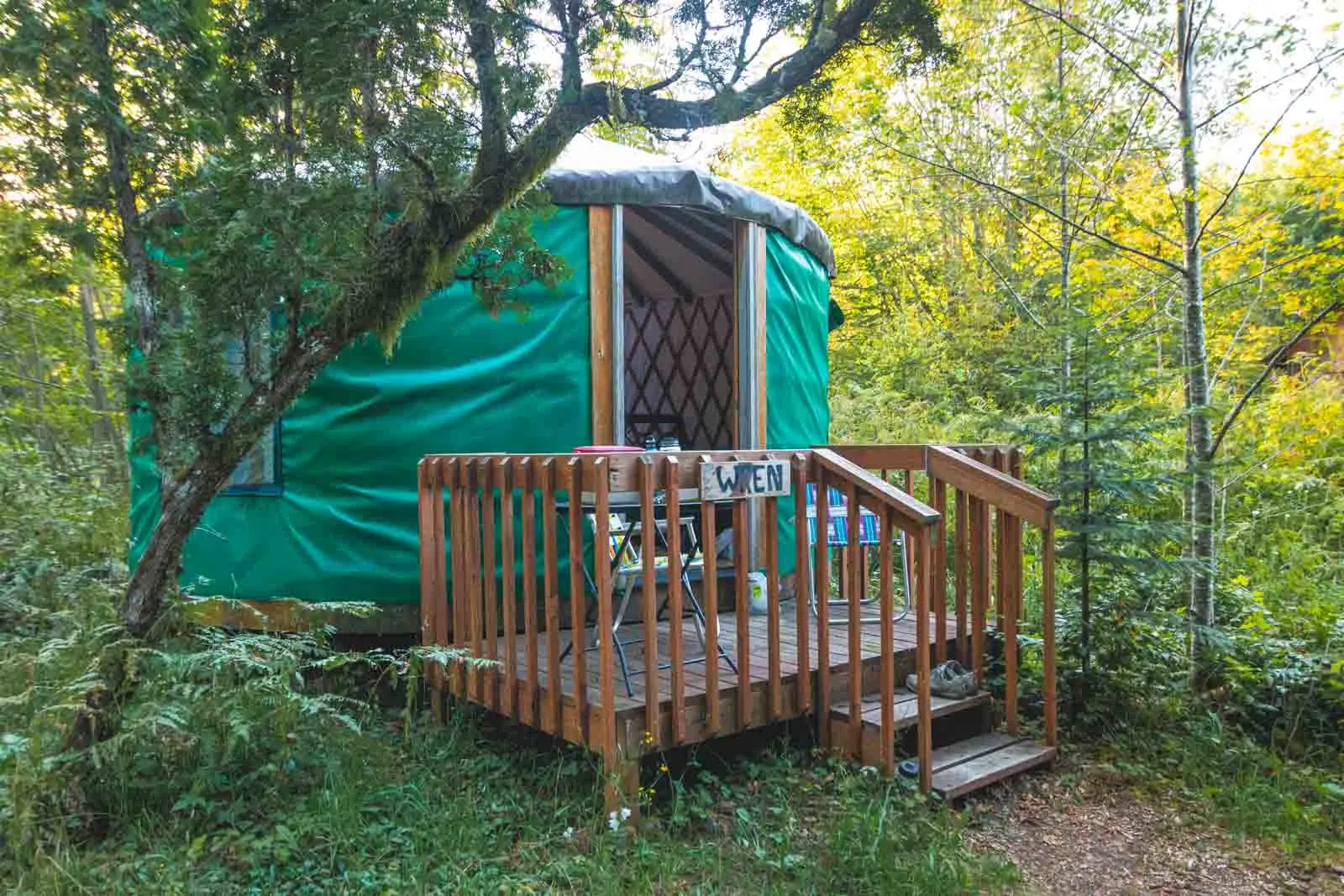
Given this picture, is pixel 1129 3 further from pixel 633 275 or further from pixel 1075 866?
pixel 1075 866

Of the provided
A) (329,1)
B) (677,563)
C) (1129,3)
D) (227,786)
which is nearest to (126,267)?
(329,1)

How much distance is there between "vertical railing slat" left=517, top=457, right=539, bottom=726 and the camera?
8.33 feet

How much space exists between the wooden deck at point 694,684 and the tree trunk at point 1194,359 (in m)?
1.03

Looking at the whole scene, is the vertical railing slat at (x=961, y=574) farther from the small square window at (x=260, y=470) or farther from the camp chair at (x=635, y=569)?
the small square window at (x=260, y=470)

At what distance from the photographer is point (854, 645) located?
8.80ft

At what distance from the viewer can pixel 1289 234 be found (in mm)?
4289

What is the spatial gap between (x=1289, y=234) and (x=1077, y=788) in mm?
3184

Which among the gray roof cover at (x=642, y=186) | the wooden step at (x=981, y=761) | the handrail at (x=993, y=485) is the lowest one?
the wooden step at (x=981, y=761)

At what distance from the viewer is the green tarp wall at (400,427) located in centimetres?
368

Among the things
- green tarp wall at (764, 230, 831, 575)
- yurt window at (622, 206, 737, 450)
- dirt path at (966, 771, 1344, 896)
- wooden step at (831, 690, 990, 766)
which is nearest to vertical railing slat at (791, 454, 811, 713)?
wooden step at (831, 690, 990, 766)

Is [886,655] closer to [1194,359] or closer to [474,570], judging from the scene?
[474,570]

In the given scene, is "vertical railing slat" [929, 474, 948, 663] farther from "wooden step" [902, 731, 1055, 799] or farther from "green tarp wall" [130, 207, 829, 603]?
"green tarp wall" [130, 207, 829, 603]

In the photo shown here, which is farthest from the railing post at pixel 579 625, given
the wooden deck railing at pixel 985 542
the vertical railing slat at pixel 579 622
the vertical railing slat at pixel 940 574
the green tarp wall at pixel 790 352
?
the green tarp wall at pixel 790 352

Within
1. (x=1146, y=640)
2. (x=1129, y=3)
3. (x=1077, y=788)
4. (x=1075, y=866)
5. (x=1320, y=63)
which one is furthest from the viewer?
(x=1129, y=3)
